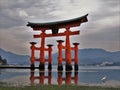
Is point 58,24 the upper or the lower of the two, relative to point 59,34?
upper

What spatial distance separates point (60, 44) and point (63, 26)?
2.85m

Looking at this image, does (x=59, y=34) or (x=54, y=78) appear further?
(x=59, y=34)

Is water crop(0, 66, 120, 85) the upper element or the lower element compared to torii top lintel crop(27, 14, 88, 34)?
lower

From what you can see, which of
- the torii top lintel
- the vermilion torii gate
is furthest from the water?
the torii top lintel

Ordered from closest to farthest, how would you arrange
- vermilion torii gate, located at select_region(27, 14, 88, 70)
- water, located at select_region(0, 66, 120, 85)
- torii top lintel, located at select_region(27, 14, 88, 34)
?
water, located at select_region(0, 66, 120, 85)
torii top lintel, located at select_region(27, 14, 88, 34)
vermilion torii gate, located at select_region(27, 14, 88, 70)

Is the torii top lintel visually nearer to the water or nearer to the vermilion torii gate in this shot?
the vermilion torii gate

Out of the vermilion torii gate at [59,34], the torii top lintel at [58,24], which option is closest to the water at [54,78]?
the vermilion torii gate at [59,34]

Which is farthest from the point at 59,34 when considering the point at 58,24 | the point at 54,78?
the point at 54,78

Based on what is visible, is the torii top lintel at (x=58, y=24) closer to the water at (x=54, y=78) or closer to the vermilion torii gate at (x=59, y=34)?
the vermilion torii gate at (x=59, y=34)

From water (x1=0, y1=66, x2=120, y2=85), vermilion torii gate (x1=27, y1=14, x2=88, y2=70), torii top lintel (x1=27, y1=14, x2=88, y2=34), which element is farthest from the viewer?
vermilion torii gate (x1=27, y1=14, x2=88, y2=70)

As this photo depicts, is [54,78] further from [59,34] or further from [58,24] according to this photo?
[58,24]

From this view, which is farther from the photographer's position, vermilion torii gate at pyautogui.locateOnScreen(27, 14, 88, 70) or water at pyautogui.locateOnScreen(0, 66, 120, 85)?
vermilion torii gate at pyautogui.locateOnScreen(27, 14, 88, 70)

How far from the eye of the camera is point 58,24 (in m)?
44.0

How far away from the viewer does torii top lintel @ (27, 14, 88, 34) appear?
40281mm
